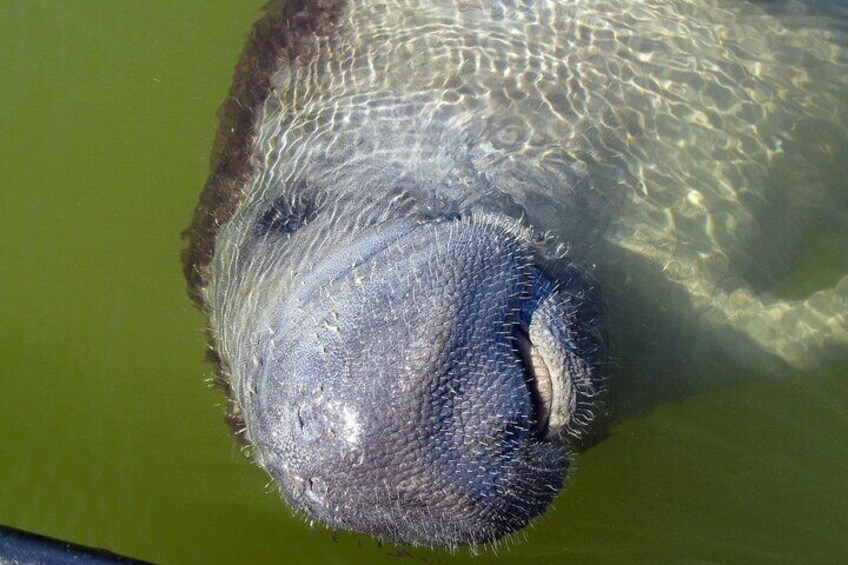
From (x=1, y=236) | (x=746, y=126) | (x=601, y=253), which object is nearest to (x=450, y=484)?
(x=601, y=253)

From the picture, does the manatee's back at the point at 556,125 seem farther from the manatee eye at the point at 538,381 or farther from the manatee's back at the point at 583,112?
the manatee eye at the point at 538,381

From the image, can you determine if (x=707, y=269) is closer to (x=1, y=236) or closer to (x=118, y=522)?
(x=118, y=522)

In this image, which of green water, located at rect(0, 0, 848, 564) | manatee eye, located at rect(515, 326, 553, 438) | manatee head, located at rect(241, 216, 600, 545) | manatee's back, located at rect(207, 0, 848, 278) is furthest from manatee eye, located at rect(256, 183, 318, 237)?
green water, located at rect(0, 0, 848, 564)

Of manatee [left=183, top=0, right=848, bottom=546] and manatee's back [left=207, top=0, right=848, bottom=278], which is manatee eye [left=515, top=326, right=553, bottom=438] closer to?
manatee [left=183, top=0, right=848, bottom=546]

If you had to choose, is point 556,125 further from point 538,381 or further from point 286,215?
point 538,381

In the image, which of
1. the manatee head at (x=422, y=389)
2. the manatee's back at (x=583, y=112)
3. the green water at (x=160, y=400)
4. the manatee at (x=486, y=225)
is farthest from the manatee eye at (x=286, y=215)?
the green water at (x=160, y=400)

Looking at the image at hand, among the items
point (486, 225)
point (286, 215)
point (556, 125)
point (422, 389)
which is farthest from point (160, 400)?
point (422, 389)

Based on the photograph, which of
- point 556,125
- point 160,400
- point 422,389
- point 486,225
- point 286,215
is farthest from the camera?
point 160,400

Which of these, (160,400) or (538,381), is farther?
(160,400)
